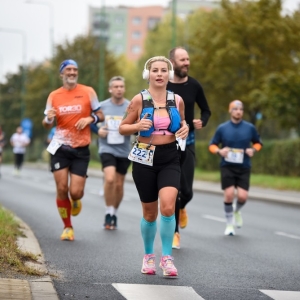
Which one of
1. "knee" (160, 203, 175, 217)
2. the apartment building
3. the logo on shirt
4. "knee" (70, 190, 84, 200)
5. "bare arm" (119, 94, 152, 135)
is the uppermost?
the apartment building

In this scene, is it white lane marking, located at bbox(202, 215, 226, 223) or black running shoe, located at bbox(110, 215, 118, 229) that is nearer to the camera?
black running shoe, located at bbox(110, 215, 118, 229)

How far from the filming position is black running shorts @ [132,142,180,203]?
28.6 feet

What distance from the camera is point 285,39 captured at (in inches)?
1544

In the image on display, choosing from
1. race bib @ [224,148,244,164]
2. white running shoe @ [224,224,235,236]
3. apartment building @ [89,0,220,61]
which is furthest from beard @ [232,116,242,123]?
apartment building @ [89,0,220,61]

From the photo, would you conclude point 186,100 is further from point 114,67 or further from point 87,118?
point 114,67

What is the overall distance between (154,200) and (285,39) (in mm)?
31239

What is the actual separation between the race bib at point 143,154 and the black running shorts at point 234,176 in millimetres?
5354

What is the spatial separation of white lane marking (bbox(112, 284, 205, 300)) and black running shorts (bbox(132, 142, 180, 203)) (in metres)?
1.06

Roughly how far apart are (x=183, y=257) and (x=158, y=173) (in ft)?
6.38

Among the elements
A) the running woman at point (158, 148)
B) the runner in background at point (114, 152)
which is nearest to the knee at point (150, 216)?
the running woman at point (158, 148)

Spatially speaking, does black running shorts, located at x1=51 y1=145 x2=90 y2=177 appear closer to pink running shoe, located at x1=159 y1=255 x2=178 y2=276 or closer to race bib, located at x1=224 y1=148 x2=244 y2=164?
race bib, located at x1=224 y1=148 x2=244 y2=164

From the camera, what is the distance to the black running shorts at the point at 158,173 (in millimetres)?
8711

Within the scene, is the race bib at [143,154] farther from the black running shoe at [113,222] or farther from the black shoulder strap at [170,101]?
the black running shoe at [113,222]

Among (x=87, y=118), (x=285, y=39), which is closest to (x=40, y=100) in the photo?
(x=285, y=39)
